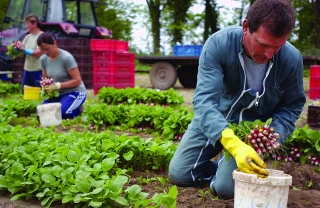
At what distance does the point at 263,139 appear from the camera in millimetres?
2639

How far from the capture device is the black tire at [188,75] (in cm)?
1313

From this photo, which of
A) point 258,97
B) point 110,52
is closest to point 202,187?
point 258,97

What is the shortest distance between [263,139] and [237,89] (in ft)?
1.95

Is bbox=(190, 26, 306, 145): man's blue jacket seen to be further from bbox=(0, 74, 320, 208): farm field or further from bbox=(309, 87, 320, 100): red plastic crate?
bbox=(309, 87, 320, 100): red plastic crate

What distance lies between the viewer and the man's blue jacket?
2.86 metres

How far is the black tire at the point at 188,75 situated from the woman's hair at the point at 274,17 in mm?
10522

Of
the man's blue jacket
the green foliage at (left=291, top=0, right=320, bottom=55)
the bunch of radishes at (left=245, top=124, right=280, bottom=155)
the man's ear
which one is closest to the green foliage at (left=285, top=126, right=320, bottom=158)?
the man's blue jacket

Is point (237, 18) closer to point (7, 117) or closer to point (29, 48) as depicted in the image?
point (29, 48)

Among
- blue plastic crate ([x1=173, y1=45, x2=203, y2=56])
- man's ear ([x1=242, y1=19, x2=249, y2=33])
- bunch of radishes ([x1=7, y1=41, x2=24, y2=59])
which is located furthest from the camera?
blue plastic crate ([x1=173, y1=45, x2=203, y2=56])

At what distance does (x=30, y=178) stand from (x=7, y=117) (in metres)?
3.36

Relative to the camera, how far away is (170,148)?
12.6ft

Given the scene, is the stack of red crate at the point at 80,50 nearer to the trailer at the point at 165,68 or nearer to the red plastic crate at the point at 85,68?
Answer: the red plastic crate at the point at 85,68

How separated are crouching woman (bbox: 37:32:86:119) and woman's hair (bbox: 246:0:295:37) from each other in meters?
4.25

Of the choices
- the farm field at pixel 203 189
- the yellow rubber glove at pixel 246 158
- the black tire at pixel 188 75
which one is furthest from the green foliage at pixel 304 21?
the yellow rubber glove at pixel 246 158
